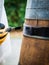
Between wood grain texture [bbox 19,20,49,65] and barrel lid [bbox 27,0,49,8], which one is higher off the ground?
barrel lid [bbox 27,0,49,8]

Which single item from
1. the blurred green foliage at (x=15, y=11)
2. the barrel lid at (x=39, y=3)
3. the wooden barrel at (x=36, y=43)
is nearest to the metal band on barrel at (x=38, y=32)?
the wooden barrel at (x=36, y=43)

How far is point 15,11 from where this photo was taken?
7.28 ft

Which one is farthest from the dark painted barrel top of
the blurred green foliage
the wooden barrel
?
the blurred green foliage

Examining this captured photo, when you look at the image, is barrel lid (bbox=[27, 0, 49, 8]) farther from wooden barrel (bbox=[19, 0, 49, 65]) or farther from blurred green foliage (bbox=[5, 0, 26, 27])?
blurred green foliage (bbox=[5, 0, 26, 27])

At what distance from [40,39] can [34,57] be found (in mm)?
143

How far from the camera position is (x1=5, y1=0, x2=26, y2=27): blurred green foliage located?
7.04ft

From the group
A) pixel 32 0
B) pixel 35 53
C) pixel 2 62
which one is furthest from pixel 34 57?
pixel 2 62

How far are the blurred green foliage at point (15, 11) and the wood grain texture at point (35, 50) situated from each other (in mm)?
879

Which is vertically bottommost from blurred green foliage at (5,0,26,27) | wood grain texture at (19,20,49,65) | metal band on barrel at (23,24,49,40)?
wood grain texture at (19,20,49,65)

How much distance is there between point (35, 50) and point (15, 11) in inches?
41.7

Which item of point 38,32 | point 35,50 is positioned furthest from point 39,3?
point 35,50

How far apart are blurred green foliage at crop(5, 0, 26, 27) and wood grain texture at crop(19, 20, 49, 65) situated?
2.88ft

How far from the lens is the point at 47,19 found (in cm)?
123

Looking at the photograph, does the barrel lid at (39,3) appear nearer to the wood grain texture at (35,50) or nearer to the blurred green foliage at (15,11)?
the wood grain texture at (35,50)
